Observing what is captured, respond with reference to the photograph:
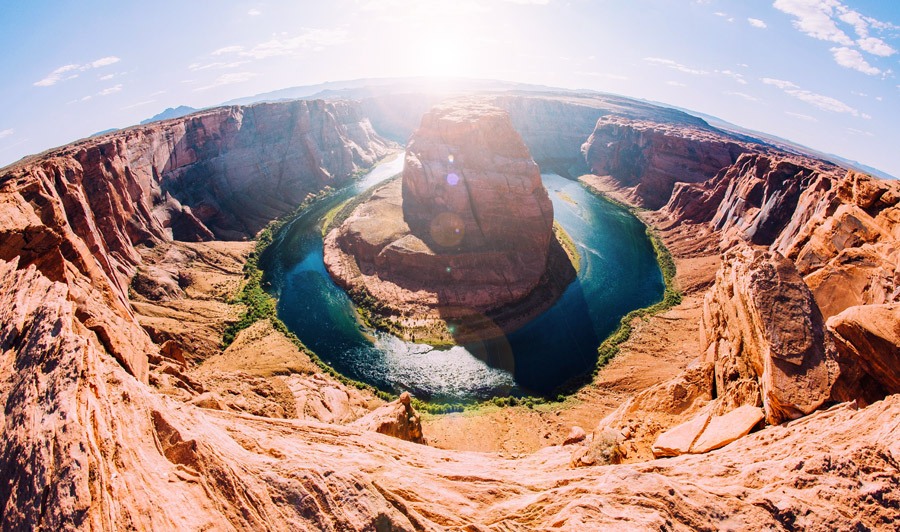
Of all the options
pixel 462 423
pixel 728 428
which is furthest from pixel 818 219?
pixel 462 423

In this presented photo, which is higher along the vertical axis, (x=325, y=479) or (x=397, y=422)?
(x=325, y=479)

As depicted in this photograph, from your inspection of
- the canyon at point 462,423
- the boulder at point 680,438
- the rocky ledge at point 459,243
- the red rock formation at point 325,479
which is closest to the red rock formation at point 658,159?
the rocky ledge at point 459,243

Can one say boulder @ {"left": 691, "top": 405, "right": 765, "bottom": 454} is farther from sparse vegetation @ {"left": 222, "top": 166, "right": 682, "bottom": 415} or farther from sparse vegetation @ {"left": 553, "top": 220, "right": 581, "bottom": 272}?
sparse vegetation @ {"left": 553, "top": 220, "right": 581, "bottom": 272}

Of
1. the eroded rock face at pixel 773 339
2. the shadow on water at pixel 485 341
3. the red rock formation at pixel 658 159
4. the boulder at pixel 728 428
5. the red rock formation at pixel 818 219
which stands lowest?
the shadow on water at pixel 485 341

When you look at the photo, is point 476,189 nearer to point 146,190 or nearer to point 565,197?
point 565,197

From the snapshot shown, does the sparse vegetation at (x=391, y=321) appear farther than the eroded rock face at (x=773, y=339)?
Yes

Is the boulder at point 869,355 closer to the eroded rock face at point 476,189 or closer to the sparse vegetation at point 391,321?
the sparse vegetation at point 391,321

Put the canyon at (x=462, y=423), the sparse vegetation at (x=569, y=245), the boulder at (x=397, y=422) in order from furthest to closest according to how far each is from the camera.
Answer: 1. the sparse vegetation at (x=569, y=245)
2. the boulder at (x=397, y=422)
3. the canyon at (x=462, y=423)
